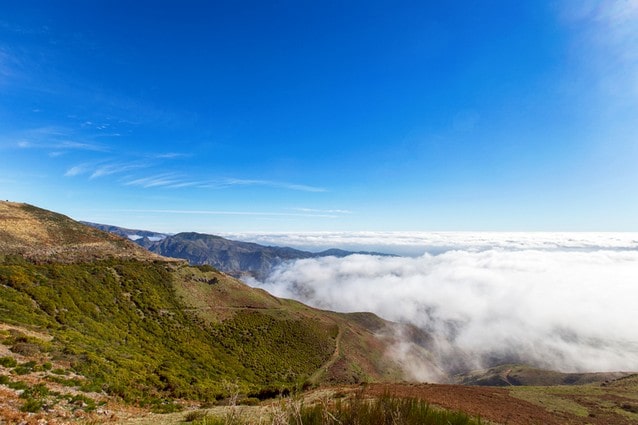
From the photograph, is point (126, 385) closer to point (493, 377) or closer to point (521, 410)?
point (521, 410)

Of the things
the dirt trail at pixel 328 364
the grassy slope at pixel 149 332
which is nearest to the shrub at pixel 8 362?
the grassy slope at pixel 149 332

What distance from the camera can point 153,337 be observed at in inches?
1801

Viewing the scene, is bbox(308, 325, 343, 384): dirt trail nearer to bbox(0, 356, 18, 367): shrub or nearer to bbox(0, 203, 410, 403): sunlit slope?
bbox(0, 203, 410, 403): sunlit slope

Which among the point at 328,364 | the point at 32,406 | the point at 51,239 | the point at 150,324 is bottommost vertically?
the point at 328,364

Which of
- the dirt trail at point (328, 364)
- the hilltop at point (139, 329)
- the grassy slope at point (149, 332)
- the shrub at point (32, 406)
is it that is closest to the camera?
the shrub at point (32, 406)

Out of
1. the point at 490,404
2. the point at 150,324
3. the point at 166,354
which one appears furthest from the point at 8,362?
the point at 150,324

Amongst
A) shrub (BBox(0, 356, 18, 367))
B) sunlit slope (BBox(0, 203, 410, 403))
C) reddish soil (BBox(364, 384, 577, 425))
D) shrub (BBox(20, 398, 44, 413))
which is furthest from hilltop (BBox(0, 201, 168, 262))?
reddish soil (BBox(364, 384, 577, 425))

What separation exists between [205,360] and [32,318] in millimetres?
22522

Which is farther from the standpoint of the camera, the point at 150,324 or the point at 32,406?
the point at 150,324

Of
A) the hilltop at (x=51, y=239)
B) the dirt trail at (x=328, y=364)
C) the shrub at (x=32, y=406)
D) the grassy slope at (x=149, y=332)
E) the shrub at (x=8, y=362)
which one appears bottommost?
the dirt trail at (x=328, y=364)

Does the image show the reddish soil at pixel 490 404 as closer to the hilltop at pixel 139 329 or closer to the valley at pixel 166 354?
the valley at pixel 166 354

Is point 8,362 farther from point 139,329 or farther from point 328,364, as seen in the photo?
A: point 328,364

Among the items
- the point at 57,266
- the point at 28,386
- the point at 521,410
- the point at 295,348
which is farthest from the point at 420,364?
the point at 28,386

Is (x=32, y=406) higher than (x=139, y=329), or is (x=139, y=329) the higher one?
(x=32, y=406)
